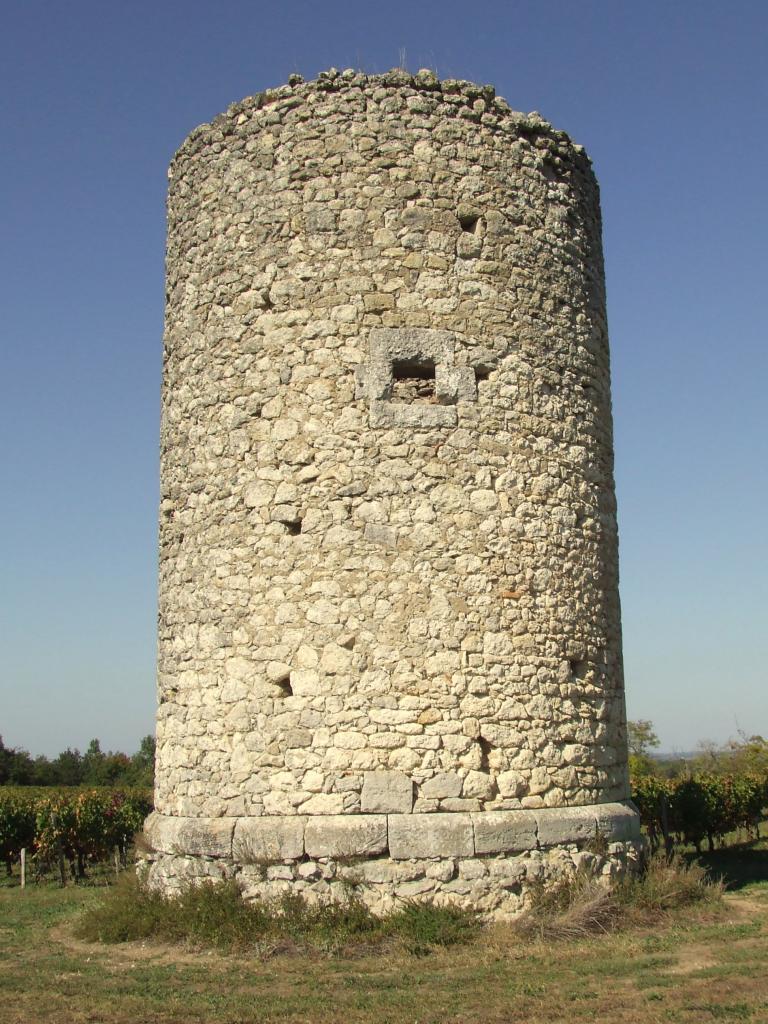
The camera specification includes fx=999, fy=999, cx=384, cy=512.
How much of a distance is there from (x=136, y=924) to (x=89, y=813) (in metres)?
8.21

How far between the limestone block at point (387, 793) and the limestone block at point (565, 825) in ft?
3.57

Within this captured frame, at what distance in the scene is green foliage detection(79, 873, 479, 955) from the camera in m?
7.18

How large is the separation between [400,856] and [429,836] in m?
0.26

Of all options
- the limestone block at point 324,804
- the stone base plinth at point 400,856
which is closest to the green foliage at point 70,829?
the stone base plinth at point 400,856

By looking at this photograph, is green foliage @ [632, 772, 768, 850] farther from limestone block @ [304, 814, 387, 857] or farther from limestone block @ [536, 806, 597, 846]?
limestone block @ [304, 814, 387, 857]

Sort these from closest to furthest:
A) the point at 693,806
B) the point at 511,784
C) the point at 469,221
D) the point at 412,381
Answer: the point at 511,784 → the point at 412,381 → the point at 469,221 → the point at 693,806

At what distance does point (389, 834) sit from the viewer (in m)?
7.59

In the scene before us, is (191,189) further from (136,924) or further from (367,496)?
(136,924)

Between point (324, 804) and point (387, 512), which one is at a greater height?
point (387, 512)

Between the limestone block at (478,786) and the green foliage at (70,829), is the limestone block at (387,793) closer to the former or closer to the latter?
the limestone block at (478,786)

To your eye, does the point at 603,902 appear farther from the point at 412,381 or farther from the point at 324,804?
the point at 412,381

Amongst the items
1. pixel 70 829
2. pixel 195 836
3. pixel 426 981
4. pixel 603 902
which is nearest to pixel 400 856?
pixel 426 981

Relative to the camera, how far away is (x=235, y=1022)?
5.68 m

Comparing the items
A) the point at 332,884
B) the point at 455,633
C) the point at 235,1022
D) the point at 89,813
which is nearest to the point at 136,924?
the point at 332,884
